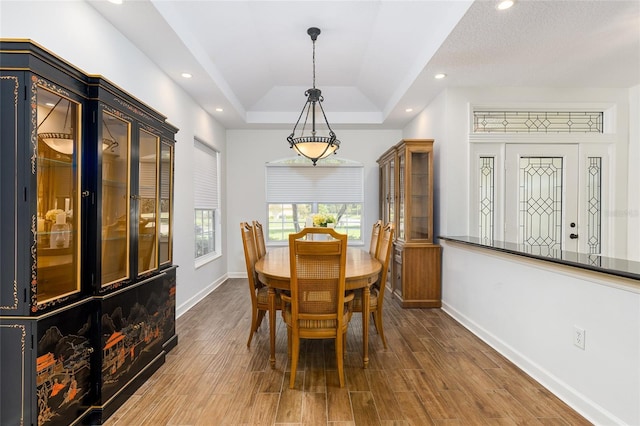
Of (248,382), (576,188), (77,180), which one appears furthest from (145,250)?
(576,188)

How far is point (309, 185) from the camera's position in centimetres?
594

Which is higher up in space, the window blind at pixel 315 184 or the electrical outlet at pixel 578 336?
the window blind at pixel 315 184

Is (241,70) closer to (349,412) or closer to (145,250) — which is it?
(145,250)

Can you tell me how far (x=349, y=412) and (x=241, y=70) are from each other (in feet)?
12.9

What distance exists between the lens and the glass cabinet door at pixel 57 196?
5.11ft

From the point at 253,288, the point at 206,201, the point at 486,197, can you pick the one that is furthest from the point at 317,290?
the point at 206,201

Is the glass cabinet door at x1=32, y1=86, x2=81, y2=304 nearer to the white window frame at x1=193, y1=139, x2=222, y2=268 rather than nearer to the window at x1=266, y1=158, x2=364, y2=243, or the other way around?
the white window frame at x1=193, y1=139, x2=222, y2=268

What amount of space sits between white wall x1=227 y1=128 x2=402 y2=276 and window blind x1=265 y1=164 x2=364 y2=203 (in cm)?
15

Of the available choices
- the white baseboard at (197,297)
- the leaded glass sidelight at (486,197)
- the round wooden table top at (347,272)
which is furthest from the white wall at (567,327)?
the white baseboard at (197,297)

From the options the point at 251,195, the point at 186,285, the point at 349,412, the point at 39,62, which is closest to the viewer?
the point at 39,62

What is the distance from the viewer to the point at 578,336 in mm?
2047

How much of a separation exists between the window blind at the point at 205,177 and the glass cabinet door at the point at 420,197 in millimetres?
3011

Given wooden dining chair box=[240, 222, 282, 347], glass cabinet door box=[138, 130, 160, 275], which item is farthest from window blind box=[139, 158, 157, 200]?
wooden dining chair box=[240, 222, 282, 347]

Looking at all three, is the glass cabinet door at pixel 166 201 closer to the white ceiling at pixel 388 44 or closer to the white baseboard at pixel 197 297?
the white ceiling at pixel 388 44
